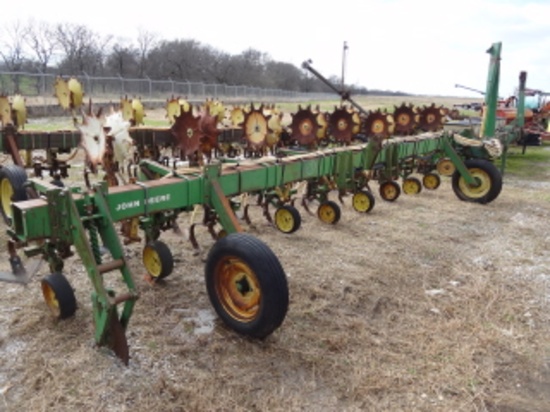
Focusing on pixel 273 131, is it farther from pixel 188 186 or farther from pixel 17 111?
pixel 188 186

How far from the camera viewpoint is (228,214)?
12.2ft

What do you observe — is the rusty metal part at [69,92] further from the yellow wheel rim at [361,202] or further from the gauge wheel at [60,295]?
the gauge wheel at [60,295]

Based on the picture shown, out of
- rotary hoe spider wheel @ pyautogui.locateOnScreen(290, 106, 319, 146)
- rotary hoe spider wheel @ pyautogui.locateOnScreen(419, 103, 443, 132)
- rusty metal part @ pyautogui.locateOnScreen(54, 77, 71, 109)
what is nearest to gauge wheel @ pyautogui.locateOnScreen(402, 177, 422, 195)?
rotary hoe spider wheel @ pyautogui.locateOnScreen(290, 106, 319, 146)

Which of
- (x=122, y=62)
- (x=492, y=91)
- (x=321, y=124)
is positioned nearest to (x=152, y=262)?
(x=321, y=124)

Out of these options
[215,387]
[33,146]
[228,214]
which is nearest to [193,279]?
[228,214]

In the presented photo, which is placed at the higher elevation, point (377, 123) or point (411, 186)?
point (377, 123)

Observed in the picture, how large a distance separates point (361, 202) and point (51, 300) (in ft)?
15.1

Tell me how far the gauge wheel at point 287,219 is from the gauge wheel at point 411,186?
10.3 feet

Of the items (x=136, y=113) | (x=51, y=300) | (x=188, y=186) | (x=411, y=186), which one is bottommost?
(x=51, y=300)

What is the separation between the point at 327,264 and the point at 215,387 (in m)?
2.38

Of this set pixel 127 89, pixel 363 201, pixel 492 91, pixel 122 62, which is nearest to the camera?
pixel 363 201

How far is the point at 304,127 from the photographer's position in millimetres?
8617

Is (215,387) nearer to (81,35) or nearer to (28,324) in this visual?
(28,324)

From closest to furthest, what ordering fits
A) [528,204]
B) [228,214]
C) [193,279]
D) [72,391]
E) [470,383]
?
[72,391], [470,383], [228,214], [193,279], [528,204]
